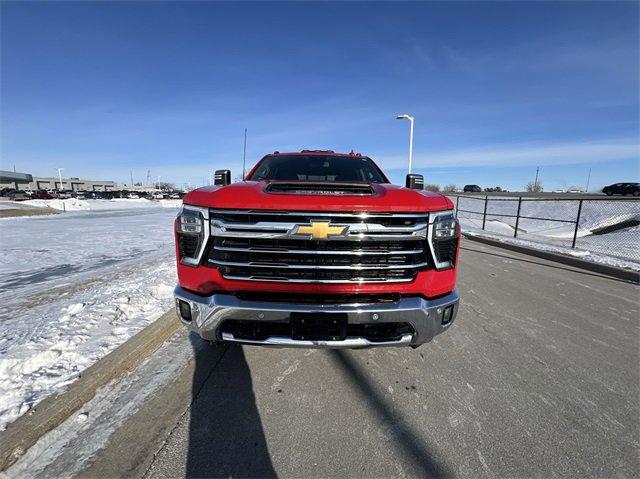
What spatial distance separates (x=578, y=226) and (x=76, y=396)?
15.9m

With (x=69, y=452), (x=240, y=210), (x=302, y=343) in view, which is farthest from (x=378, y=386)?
(x=69, y=452)

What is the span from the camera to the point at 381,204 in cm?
218

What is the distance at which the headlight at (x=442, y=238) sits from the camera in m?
2.28

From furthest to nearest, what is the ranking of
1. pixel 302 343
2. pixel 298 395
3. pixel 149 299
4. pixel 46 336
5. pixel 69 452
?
pixel 149 299, pixel 46 336, pixel 298 395, pixel 302 343, pixel 69 452

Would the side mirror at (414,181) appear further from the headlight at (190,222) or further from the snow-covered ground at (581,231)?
the snow-covered ground at (581,231)

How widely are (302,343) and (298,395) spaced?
52 centimetres

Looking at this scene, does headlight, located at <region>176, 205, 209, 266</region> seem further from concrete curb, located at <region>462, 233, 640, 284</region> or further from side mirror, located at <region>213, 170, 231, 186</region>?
concrete curb, located at <region>462, 233, 640, 284</region>

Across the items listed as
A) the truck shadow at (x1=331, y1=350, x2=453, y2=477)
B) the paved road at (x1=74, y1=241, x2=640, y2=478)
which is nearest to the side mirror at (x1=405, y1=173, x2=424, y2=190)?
the paved road at (x1=74, y1=241, x2=640, y2=478)

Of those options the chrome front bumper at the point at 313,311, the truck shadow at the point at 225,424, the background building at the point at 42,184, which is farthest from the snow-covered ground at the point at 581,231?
the background building at the point at 42,184

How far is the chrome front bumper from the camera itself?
82.8 inches

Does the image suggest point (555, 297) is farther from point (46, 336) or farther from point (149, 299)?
point (46, 336)

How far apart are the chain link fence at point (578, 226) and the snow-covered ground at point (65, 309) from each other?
9.56 metres

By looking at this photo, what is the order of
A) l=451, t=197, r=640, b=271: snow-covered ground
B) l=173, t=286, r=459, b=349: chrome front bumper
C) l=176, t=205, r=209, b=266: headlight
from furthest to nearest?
l=451, t=197, r=640, b=271: snow-covered ground < l=176, t=205, r=209, b=266: headlight < l=173, t=286, r=459, b=349: chrome front bumper

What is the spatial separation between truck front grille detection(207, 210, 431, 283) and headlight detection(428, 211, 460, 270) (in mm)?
60
